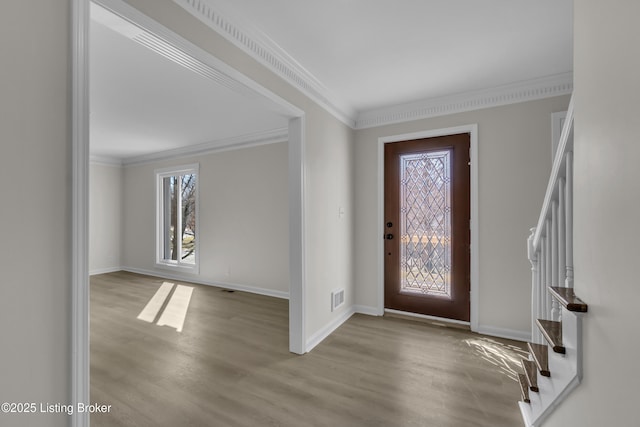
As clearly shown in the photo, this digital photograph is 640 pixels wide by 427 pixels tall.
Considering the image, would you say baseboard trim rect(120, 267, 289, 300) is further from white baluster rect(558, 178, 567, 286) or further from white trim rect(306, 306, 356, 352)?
white baluster rect(558, 178, 567, 286)

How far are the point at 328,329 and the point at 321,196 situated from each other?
4.78ft

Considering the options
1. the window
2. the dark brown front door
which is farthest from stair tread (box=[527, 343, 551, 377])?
the window

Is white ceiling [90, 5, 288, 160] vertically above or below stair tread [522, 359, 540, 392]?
above

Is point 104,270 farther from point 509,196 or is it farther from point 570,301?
point 570,301

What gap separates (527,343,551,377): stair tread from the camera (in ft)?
4.38

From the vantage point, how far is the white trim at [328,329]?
2779 mm

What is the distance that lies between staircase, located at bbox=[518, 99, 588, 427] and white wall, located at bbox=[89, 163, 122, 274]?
7459 mm

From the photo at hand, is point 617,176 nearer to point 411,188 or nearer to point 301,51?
point 301,51

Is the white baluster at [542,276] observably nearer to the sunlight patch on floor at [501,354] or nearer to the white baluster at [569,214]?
the white baluster at [569,214]

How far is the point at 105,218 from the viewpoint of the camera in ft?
20.8

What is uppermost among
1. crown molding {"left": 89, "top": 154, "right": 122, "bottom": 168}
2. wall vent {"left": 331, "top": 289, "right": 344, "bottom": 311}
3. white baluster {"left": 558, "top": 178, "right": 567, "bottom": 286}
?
crown molding {"left": 89, "top": 154, "right": 122, "bottom": 168}

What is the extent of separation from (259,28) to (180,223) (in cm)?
484

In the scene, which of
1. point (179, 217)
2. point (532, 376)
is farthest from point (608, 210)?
point (179, 217)

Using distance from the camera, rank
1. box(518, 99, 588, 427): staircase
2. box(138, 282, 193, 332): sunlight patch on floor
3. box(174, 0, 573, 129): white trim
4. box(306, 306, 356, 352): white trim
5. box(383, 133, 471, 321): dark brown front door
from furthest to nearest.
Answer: box(138, 282, 193, 332): sunlight patch on floor
box(383, 133, 471, 321): dark brown front door
box(306, 306, 356, 352): white trim
box(174, 0, 573, 129): white trim
box(518, 99, 588, 427): staircase
